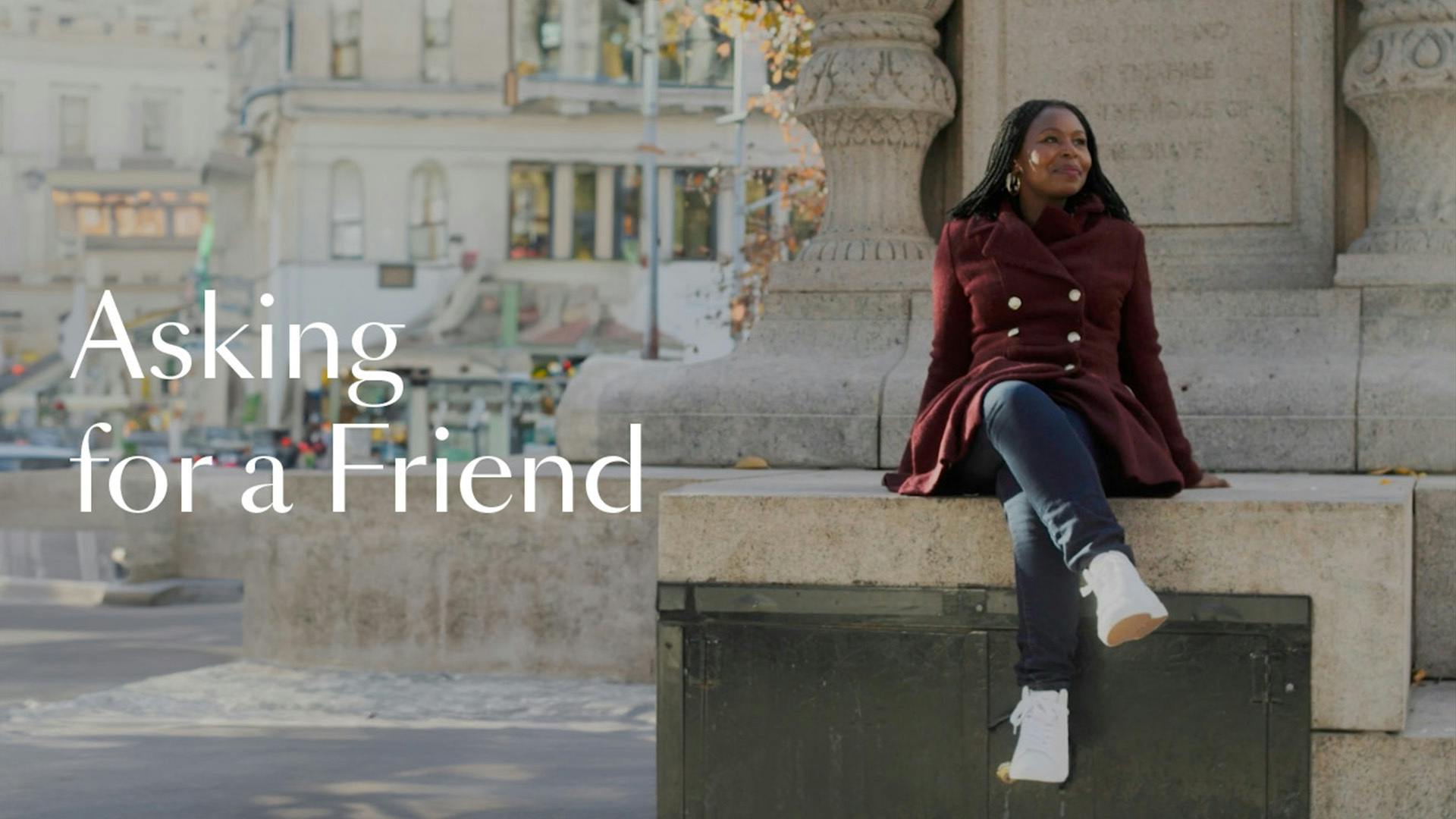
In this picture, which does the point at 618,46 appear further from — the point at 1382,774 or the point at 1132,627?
the point at 1132,627

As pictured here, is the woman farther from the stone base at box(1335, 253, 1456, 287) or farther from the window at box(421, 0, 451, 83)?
the window at box(421, 0, 451, 83)

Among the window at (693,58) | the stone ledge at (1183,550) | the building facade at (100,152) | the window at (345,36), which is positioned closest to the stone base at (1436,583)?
the stone ledge at (1183,550)

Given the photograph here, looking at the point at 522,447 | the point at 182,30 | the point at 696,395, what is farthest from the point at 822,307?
the point at 182,30

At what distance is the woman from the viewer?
5.76 metres

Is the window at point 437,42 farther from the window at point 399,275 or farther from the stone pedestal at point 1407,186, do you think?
the stone pedestal at point 1407,186

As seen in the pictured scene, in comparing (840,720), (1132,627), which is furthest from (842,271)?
(1132,627)

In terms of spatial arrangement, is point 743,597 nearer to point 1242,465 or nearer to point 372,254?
point 1242,465

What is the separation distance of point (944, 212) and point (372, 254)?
45233mm

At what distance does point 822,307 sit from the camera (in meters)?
10.5

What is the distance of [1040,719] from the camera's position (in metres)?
5.80

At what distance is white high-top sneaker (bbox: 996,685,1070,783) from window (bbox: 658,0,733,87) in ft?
162

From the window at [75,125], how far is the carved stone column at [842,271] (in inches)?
2930

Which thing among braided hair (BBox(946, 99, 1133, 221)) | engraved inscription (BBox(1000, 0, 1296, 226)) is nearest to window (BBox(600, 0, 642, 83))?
engraved inscription (BBox(1000, 0, 1296, 226))

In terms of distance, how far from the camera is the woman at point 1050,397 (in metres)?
5.76
